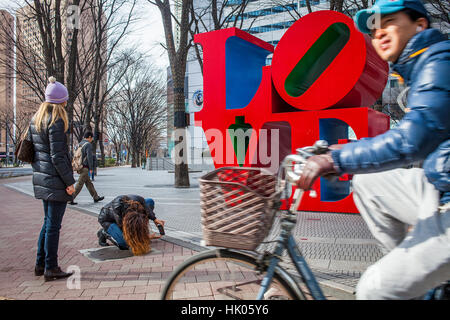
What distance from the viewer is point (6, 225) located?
648 centimetres

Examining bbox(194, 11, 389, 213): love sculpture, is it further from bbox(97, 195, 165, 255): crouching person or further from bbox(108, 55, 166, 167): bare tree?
bbox(108, 55, 166, 167): bare tree

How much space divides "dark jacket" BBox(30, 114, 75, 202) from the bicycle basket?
8.01 feet

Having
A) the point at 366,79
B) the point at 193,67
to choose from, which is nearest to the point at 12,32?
the point at 366,79

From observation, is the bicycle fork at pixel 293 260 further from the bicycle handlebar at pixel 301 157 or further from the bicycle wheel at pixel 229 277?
the bicycle handlebar at pixel 301 157

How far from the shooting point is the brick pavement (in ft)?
10.8

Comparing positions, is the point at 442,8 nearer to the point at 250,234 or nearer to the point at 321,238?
the point at 321,238

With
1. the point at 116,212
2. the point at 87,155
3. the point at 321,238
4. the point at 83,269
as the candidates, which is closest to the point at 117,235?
the point at 116,212

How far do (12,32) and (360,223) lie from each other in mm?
14934

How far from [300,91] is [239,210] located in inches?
260

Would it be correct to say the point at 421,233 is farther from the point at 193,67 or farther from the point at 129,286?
the point at 193,67

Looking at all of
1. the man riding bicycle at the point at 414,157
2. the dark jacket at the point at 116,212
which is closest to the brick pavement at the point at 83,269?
the dark jacket at the point at 116,212

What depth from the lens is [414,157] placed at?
142 centimetres

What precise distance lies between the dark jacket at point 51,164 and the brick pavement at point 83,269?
0.85 m
